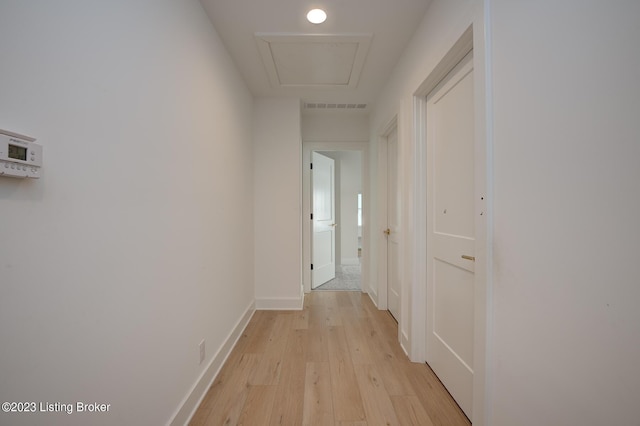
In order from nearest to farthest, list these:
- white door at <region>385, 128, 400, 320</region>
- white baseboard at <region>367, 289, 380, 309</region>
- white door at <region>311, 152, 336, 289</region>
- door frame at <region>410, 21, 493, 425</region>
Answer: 1. door frame at <region>410, 21, 493, 425</region>
2. white door at <region>385, 128, 400, 320</region>
3. white baseboard at <region>367, 289, 380, 309</region>
4. white door at <region>311, 152, 336, 289</region>

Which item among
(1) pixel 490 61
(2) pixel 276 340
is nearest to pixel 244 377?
(2) pixel 276 340

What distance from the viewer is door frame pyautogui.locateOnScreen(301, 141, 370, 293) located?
334cm

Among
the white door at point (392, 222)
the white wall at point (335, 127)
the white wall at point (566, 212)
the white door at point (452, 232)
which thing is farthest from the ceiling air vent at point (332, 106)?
the white wall at point (566, 212)

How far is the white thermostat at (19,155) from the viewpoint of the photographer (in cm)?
56

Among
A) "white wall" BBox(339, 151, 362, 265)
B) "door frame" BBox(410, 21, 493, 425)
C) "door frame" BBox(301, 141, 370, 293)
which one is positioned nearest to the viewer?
"door frame" BBox(410, 21, 493, 425)

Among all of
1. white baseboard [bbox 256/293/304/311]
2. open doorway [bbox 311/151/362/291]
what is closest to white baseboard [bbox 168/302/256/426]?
white baseboard [bbox 256/293/304/311]

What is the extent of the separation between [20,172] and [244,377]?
66.1 inches

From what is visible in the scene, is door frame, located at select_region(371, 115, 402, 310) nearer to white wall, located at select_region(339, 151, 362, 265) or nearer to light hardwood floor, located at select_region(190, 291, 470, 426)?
light hardwood floor, located at select_region(190, 291, 470, 426)

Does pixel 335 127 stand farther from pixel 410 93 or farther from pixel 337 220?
pixel 337 220

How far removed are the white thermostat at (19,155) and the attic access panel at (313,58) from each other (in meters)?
1.73

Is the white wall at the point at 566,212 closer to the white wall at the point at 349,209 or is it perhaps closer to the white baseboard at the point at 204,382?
the white baseboard at the point at 204,382

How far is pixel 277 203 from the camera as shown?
2924mm

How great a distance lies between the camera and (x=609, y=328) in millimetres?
641

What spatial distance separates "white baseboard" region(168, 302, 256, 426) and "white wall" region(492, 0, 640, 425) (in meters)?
1.50
